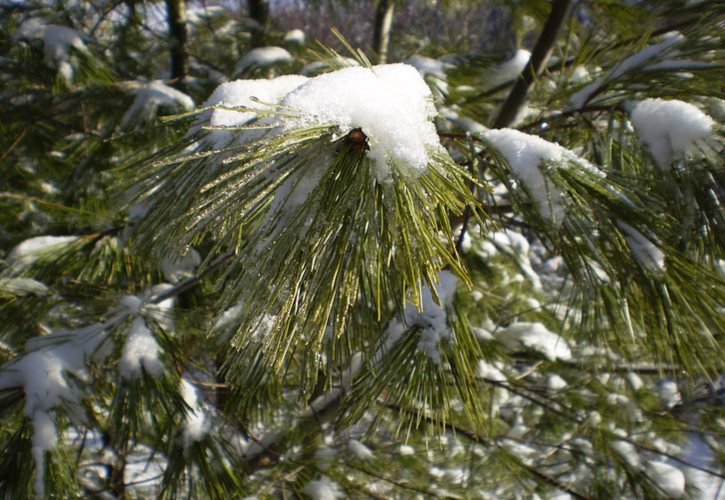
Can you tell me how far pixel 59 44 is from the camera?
4.67 feet

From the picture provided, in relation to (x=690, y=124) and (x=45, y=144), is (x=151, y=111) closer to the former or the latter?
(x=45, y=144)

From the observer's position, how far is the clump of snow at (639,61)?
2.32 feet

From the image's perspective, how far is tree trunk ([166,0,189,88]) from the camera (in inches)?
67.7

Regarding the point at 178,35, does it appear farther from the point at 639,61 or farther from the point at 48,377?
the point at 639,61

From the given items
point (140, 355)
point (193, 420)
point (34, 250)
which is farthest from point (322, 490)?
point (34, 250)

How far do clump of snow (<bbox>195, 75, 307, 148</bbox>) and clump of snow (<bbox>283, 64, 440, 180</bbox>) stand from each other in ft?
0.35

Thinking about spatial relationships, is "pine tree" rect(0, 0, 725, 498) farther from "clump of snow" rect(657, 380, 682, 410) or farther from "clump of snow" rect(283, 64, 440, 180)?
"clump of snow" rect(657, 380, 682, 410)

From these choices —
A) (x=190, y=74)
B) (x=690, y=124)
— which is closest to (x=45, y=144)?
(x=190, y=74)

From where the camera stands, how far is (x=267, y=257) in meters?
0.44

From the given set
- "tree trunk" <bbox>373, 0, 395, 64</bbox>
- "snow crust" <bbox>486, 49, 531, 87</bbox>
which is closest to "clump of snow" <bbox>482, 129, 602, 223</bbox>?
"snow crust" <bbox>486, 49, 531, 87</bbox>

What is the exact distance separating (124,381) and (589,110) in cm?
97

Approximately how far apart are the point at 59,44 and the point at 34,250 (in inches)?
27.4

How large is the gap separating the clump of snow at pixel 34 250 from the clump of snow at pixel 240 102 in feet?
2.80

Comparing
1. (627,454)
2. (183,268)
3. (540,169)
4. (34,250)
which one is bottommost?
(627,454)
